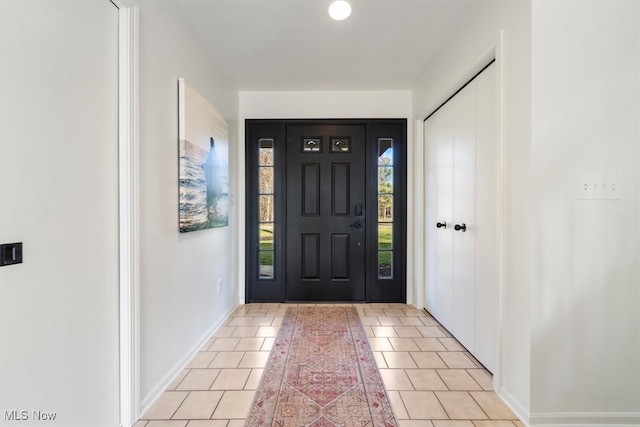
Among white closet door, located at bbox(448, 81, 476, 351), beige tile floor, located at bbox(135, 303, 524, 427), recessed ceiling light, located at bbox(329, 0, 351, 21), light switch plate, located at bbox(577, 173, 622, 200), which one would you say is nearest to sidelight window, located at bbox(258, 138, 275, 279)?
beige tile floor, located at bbox(135, 303, 524, 427)

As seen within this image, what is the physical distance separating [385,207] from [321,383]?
202cm

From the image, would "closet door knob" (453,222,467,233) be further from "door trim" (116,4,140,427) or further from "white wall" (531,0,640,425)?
"door trim" (116,4,140,427)

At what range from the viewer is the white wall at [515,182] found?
146 centimetres

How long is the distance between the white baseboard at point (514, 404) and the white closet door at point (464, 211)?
1.65 ft

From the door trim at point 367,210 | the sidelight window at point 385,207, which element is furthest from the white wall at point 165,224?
the sidelight window at point 385,207

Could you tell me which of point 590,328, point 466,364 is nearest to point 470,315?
point 466,364

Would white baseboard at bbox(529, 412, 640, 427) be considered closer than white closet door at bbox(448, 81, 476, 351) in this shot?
Answer: Yes

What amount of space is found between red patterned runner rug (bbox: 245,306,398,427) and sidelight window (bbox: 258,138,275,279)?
3.03 ft

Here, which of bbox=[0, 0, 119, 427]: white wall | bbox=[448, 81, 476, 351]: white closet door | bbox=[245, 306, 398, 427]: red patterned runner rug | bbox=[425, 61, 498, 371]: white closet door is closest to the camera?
bbox=[0, 0, 119, 427]: white wall

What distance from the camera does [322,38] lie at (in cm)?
230

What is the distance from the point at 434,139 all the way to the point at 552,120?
1.51 meters

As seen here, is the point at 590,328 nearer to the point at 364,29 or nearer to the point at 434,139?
the point at 434,139

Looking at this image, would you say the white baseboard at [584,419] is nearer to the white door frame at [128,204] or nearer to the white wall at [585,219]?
the white wall at [585,219]

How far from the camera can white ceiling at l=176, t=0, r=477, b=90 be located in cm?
196
